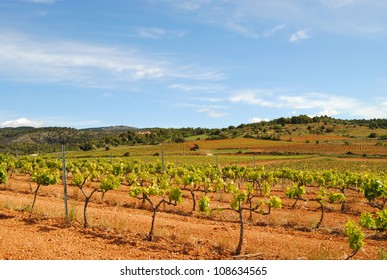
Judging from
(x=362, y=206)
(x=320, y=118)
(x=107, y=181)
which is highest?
(x=320, y=118)

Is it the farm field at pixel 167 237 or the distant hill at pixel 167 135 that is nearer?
the farm field at pixel 167 237

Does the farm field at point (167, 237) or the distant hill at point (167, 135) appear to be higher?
the distant hill at point (167, 135)

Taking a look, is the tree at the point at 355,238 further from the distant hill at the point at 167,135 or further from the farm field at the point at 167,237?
the distant hill at the point at 167,135

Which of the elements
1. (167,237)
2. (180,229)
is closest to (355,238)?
(167,237)

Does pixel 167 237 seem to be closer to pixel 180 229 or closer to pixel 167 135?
pixel 180 229

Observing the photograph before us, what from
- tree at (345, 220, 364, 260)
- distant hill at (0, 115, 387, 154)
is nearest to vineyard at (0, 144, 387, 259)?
tree at (345, 220, 364, 260)

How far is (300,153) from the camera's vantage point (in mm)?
67688

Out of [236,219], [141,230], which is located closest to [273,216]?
[236,219]

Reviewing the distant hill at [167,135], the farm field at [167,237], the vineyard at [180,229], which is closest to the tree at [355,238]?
the vineyard at [180,229]

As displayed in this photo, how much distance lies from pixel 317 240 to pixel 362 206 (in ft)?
29.8

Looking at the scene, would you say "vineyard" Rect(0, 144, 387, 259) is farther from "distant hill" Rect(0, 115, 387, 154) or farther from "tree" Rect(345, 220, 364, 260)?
"distant hill" Rect(0, 115, 387, 154)
